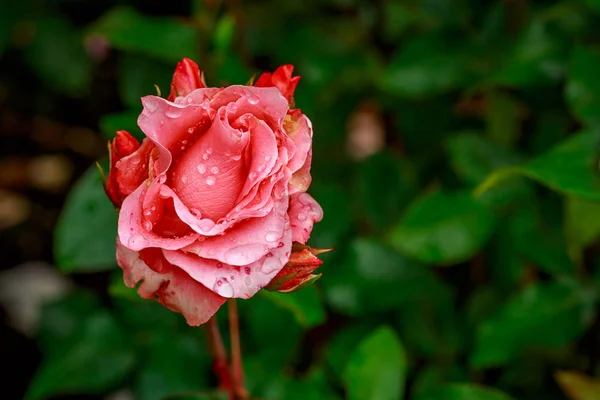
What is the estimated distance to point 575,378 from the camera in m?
0.78

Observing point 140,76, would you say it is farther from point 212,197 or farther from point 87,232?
point 212,197

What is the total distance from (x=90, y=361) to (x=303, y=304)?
1.26ft

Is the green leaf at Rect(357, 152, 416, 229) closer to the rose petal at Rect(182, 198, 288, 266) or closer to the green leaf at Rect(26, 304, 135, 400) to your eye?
the green leaf at Rect(26, 304, 135, 400)

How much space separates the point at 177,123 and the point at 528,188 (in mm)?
521

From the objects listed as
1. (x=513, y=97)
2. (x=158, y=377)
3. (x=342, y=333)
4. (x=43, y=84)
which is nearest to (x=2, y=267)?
(x=43, y=84)

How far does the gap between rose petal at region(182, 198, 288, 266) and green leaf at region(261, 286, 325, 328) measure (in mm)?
143

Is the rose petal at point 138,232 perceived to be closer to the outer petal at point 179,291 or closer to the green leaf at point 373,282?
the outer petal at point 179,291

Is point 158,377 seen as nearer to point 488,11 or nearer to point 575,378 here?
point 575,378

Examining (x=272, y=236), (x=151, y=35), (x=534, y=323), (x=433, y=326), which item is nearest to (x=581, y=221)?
(x=534, y=323)

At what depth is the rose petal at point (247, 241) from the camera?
46 cm

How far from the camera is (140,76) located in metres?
0.99

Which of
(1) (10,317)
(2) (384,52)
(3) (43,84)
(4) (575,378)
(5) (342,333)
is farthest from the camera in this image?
(1) (10,317)

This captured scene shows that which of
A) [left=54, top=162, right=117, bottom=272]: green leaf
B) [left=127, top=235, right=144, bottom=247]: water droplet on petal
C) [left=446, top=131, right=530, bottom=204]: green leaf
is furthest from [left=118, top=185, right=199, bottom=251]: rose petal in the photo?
[left=446, top=131, right=530, bottom=204]: green leaf

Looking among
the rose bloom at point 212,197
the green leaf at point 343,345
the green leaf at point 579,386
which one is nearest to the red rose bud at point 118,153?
the rose bloom at point 212,197
